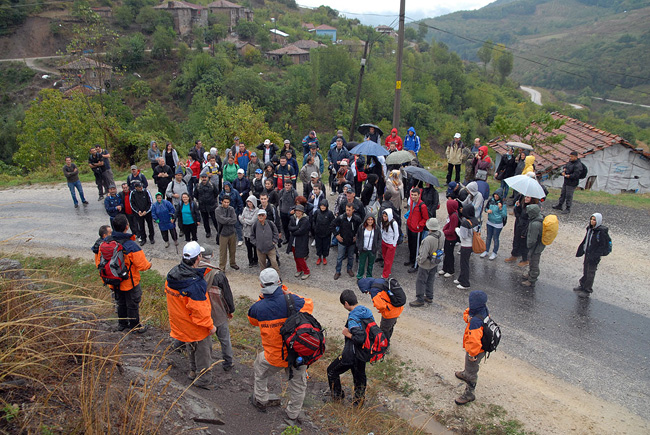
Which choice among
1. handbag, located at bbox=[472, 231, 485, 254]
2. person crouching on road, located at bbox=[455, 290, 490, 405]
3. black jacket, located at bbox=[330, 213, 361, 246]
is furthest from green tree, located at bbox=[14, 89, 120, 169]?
person crouching on road, located at bbox=[455, 290, 490, 405]

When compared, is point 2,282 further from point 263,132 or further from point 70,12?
point 70,12

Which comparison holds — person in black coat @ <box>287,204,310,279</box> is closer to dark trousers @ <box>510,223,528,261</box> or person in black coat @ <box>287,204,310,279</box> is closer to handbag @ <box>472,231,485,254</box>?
handbag @ <box>472,231,485,254</box>

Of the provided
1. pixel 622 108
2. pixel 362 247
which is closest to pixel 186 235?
pixel 362 247

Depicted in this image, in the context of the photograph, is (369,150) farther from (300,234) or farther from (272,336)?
(272,336)

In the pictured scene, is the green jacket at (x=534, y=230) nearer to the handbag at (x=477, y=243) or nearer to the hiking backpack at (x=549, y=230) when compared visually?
the hiking backpack at (x=549, y=230)

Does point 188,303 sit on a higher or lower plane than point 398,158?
lower

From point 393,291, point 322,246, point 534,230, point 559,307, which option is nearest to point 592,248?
point 534,230

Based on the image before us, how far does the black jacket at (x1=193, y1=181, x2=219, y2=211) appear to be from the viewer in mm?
10156

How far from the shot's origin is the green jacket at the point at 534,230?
8.41 m

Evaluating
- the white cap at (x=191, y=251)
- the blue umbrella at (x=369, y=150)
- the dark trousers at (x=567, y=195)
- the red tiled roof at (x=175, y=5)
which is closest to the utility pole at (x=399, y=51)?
the blue umbrella at (x=369, y=150)

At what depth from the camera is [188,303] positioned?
16.2 ft

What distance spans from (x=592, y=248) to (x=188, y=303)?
24.4 feet

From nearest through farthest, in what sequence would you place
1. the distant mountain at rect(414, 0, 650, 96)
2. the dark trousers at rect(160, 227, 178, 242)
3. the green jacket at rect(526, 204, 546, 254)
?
the green jacket at rect(526, 204, 546, 254), the dark trousers at rect(160, 227, 178, 242), the distant mountain at rect(414, 0, 650, 96)

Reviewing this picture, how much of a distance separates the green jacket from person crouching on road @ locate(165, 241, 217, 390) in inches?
259
